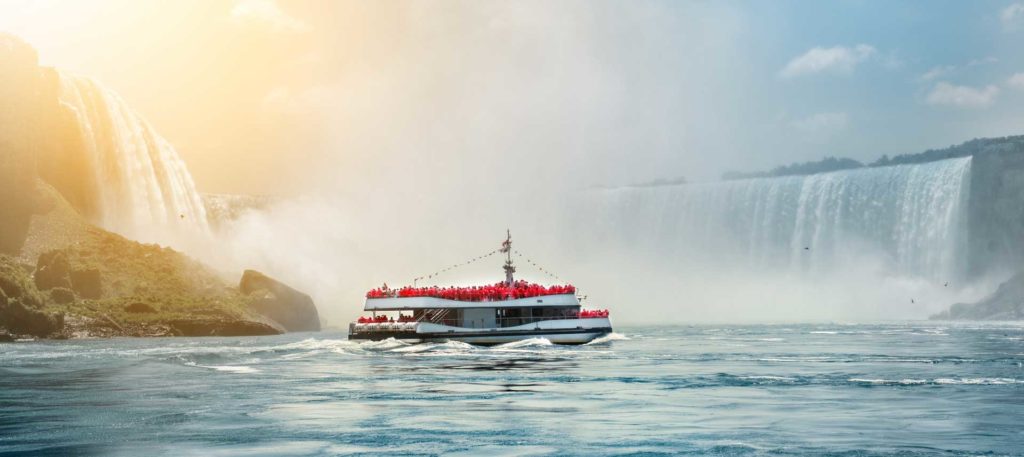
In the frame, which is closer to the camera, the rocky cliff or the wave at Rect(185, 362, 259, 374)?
the wave at Rect(185, 362, 259, 374)

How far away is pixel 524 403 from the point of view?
39.5 m

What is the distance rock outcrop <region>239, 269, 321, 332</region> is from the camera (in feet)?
455

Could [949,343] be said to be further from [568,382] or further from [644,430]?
[644,430]

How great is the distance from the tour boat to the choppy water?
8.94 meters

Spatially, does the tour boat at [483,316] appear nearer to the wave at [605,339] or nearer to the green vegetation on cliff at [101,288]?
the wave at [605,339]

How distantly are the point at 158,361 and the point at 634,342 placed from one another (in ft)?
118

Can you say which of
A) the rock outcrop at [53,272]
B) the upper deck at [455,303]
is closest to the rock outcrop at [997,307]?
the upper deck at [455,303]

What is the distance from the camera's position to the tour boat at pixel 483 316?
79.0m

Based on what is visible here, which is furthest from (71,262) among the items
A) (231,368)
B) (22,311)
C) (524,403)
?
(524,403)

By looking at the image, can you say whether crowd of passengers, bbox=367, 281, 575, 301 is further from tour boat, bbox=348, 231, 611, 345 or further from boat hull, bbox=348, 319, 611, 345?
boat hull, bbox=348, 319, 611, 345

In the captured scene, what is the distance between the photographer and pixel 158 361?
65.5 meters

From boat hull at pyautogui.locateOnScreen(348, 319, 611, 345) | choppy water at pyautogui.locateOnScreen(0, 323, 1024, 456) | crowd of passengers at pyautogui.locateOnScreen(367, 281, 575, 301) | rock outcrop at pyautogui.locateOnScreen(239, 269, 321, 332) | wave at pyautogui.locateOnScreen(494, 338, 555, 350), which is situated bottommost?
choppy water at pyautogui.locateOnScreen(0, 323, 1024, 456)

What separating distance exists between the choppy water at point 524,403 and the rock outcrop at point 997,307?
77.0 meters

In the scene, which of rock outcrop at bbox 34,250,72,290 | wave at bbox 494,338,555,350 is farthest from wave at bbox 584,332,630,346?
rock outcrop at bbox 34,250,72,290
